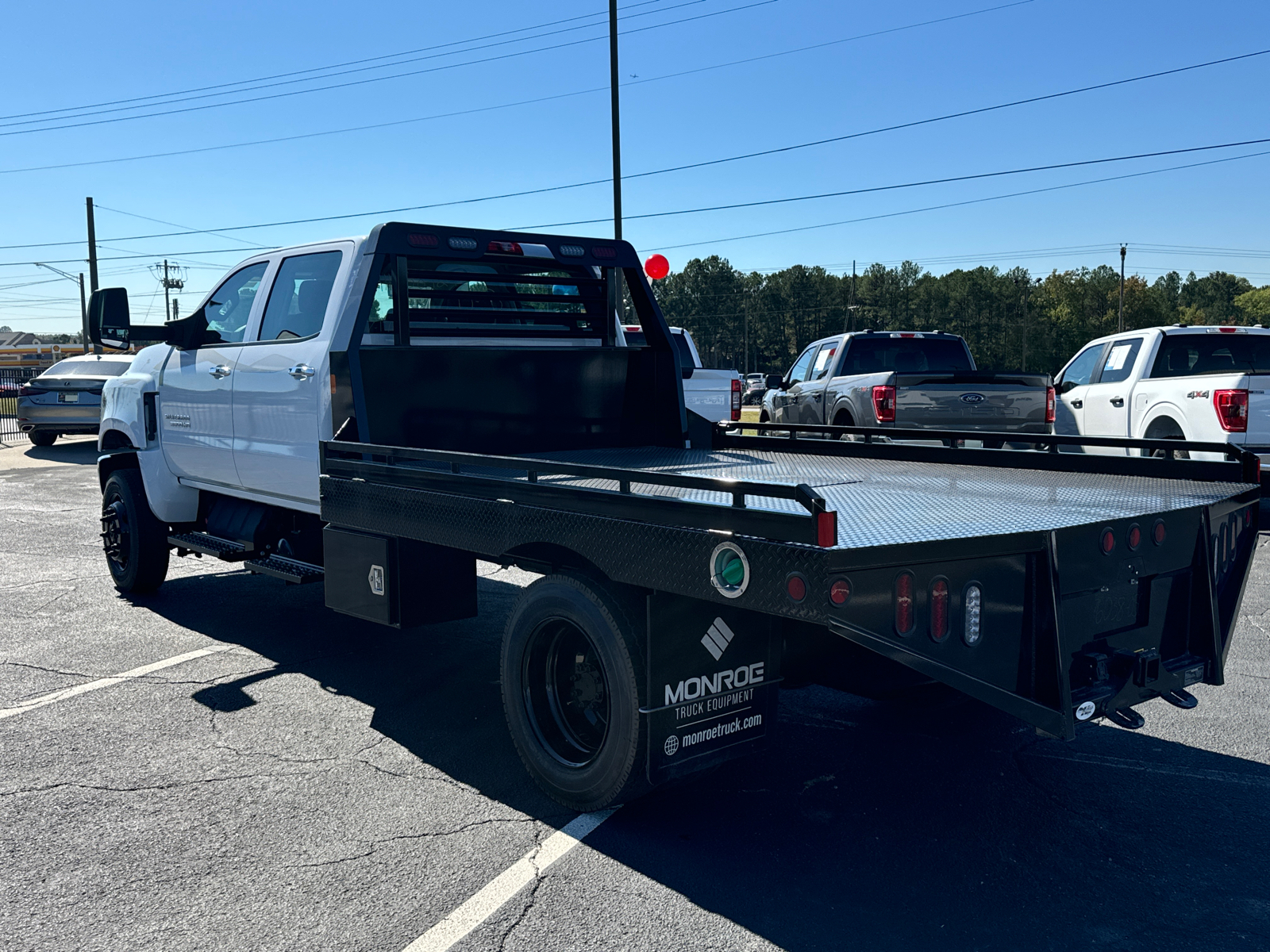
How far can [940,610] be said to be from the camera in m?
3.17

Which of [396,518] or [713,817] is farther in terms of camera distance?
[396,518]

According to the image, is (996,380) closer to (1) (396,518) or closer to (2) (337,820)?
(1) (396,518)

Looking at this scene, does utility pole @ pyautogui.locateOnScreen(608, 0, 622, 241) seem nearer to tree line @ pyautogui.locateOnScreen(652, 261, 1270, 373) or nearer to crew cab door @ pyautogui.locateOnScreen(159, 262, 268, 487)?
crew cab door @ pyautogui.locateOnScreen(159, 262, 268, 487)

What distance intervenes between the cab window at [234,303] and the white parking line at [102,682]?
195cm

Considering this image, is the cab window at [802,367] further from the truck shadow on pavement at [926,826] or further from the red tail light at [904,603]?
the red tail light at [904,603]

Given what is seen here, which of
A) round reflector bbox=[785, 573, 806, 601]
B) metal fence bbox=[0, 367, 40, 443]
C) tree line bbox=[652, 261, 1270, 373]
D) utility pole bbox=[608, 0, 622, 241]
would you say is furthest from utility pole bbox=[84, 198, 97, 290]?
tree line bbox=[652, 261, 1270, 373]

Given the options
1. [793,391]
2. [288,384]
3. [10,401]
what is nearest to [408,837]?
[288,384]

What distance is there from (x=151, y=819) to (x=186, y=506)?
393 centimetres

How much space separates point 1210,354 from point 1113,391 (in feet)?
3.37

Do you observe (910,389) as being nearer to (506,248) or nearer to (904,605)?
(506,248)

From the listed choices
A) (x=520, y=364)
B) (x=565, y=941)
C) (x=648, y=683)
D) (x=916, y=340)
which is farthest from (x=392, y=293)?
(x=916, y=340)

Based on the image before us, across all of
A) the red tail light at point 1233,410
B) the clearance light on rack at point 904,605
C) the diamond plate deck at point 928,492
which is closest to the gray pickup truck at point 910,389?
the red tail light at point 1233,410

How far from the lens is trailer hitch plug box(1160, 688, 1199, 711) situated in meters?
3.86

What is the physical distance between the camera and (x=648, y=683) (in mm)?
3570
